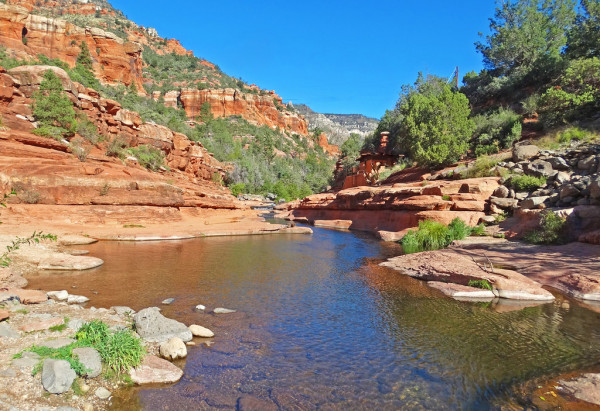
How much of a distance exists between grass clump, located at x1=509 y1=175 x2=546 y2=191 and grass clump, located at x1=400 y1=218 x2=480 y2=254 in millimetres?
3623

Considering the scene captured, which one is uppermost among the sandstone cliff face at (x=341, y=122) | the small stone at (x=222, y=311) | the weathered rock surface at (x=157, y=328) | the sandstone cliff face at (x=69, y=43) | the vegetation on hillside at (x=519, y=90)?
the sandstone cliff face at (x=341, y=122)

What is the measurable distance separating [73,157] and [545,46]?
1855 inches

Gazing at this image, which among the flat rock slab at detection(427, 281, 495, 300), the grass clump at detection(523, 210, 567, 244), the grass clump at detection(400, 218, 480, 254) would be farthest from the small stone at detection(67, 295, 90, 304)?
the grass clump at detection(523, 210, 567, 244)

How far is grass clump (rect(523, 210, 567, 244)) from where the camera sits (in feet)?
40.4

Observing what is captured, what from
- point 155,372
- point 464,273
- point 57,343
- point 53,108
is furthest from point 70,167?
point 464,273

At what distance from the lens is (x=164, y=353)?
5.15 metres

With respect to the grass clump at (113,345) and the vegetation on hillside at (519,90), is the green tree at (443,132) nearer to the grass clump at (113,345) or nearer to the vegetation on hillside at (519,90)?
the vegetation on hillside at (519,90)

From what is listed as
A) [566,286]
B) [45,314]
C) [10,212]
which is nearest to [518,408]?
[566,286]

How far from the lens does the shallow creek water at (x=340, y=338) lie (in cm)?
446

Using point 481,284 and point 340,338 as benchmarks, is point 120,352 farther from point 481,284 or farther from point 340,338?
point 481,284

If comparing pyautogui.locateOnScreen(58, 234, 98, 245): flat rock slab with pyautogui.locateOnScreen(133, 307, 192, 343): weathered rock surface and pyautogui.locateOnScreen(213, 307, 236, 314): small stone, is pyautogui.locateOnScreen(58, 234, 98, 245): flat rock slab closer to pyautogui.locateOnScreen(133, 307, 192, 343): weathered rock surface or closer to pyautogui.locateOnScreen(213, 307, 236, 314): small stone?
pyautogui.locateOnScreen(213, 307, 236, 314): small stone

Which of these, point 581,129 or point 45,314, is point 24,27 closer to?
point 45,314

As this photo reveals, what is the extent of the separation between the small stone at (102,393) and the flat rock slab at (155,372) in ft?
1.18

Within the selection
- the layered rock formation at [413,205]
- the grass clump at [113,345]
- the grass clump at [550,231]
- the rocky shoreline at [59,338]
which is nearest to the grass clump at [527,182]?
the layered rock formation at [413,205]
